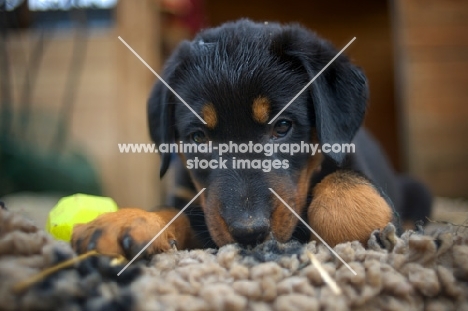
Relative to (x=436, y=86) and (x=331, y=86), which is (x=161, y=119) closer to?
(x=331, y=86)

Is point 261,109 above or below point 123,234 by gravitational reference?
above

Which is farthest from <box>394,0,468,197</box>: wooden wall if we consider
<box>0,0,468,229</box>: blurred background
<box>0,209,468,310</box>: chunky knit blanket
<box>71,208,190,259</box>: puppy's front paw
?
<box>71,208,190,259</box>: puppy's front paw

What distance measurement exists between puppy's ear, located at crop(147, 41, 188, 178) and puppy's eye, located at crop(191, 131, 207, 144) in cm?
23

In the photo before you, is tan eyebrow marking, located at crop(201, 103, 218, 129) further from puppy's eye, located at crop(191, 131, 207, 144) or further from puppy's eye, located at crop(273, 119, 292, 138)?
puppy's eye, located at crop(273, 119, 292, 138)

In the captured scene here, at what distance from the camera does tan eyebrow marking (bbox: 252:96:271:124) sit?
188cm

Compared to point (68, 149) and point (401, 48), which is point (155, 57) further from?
point (401, 48)

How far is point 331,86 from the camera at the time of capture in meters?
2.07

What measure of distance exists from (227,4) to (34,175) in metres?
3.07

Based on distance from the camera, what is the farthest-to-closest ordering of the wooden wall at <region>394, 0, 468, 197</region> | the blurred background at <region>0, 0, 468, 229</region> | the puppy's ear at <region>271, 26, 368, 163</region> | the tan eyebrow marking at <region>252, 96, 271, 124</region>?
the wooden wall at <region>394, 0, 468, 197</region> < the blurred background at <region>0, 0, 468, 229</region> < the puppy's ear at <region>271, 26, 368, 163</region> < the tan eyebrow marking at <region>252, 96, 271, 124</region>

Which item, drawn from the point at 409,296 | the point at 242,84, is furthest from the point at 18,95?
the point at 409,296

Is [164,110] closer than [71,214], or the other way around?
[71,214]

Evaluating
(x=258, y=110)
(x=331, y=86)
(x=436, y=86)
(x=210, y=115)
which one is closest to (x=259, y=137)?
(x=258, y=110)

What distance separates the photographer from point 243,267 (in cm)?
142

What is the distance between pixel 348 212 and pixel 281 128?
44cm
